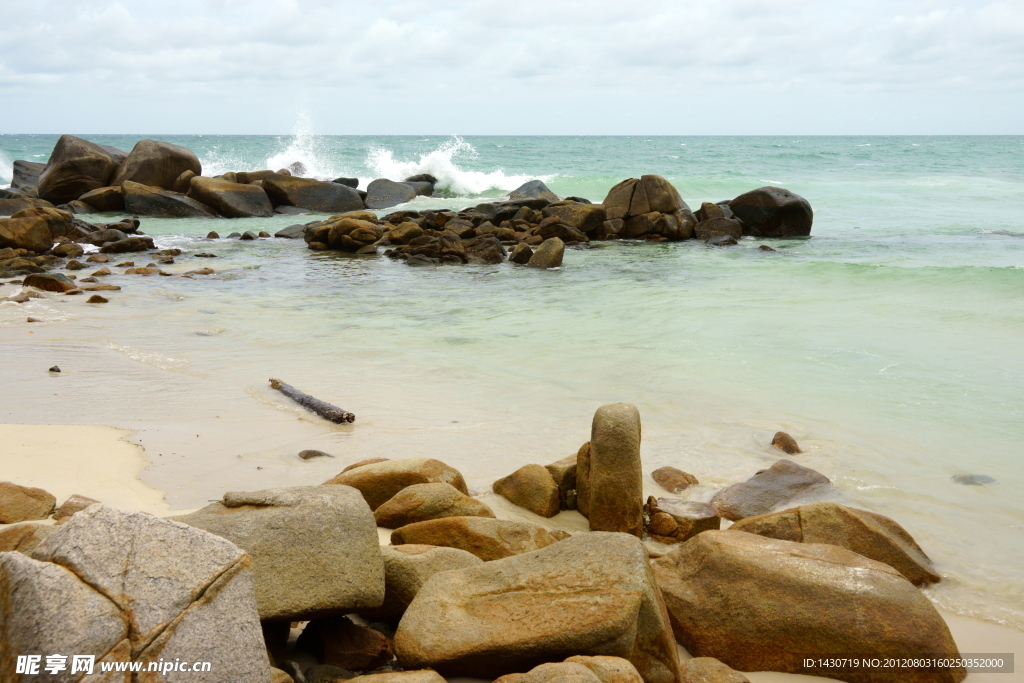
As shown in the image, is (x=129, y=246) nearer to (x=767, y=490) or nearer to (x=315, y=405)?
(x=315, y=405)

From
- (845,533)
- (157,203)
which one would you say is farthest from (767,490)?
(157,203)

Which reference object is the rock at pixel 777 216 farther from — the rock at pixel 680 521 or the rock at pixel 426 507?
the rock at pixel 426 507

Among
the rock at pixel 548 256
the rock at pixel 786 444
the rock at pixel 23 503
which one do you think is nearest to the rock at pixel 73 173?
the rock at pixel 548 256

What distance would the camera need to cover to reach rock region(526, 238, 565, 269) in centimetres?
1391

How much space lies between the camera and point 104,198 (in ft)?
69.6

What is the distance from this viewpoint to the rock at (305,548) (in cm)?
243

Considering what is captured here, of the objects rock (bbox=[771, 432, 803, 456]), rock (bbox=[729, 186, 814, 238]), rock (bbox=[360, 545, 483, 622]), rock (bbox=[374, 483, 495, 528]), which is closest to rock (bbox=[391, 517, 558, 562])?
rock (bbox=[374, 483, 495, 528])

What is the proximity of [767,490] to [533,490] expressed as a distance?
1.27m

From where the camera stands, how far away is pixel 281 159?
37500mm

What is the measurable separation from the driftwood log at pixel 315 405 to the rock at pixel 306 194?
1768 cm

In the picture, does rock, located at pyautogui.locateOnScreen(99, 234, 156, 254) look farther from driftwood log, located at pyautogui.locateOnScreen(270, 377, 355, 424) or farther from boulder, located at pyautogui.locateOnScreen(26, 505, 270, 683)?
boulder, located at pyautogui.locateOnScreen(26, 505, 270, 683)

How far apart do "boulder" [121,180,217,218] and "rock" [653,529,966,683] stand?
21.0 metres

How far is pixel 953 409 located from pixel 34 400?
21.9 ft

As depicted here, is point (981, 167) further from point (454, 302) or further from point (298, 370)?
point (298, 370)
